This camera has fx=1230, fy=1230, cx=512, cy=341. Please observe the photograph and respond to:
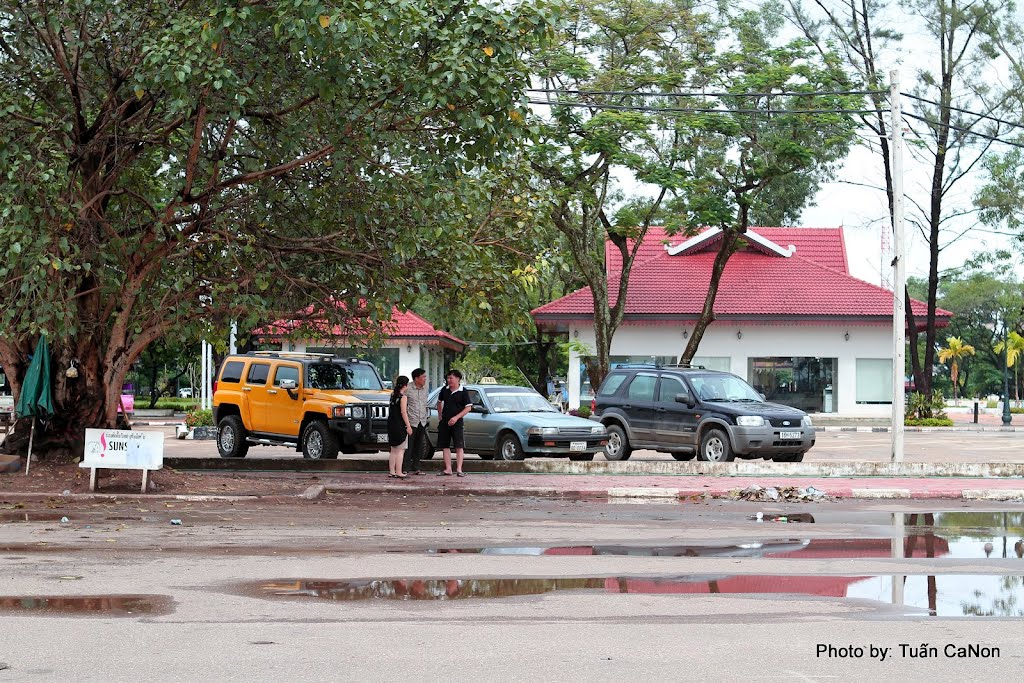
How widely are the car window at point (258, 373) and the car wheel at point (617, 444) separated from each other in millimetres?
6827

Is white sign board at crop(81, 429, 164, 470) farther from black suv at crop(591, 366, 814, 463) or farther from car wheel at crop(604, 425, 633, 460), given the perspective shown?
car wheel at crop(604, 425, 633, 460)

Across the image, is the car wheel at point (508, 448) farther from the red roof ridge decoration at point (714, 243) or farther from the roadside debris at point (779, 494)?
the red roof ridge decoration at point (714, 243)

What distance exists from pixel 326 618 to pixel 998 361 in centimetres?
9496

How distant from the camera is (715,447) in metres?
22.7

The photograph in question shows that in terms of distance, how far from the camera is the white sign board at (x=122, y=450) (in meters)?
16.7

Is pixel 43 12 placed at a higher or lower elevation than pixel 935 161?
lower

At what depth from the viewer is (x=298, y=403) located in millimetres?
23297

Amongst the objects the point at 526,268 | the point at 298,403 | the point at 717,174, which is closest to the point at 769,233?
the point at 717,174

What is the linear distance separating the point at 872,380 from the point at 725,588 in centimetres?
3575

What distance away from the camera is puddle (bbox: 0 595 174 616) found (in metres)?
8.56

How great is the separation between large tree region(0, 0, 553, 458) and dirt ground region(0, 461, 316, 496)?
0.83 metres

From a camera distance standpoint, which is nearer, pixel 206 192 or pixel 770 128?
pixel 206 192

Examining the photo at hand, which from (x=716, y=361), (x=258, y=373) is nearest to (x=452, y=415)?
(x=258, y=373)

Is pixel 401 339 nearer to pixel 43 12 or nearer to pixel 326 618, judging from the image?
pixel 43 12
